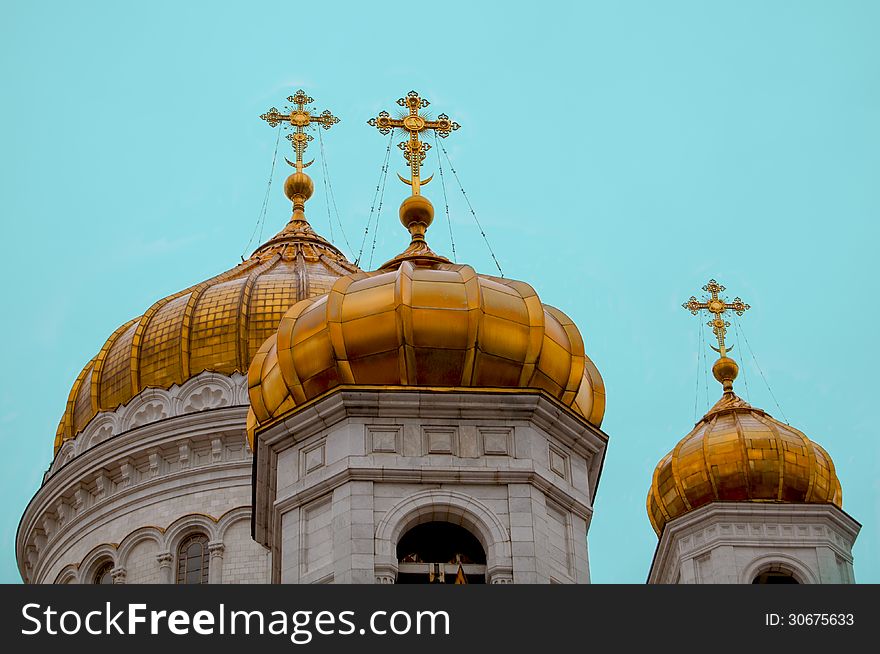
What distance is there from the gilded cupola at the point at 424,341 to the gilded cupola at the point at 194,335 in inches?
452

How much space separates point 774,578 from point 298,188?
15.4 meters

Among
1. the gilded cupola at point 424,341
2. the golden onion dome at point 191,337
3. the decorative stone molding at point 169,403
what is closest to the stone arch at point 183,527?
the decorative stone molding at point 169,403

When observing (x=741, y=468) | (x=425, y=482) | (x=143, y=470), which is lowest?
(x=425, y=482)

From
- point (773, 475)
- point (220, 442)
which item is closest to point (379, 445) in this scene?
point (773, 475)

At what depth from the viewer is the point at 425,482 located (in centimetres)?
2275

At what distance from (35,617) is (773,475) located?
14111 mm

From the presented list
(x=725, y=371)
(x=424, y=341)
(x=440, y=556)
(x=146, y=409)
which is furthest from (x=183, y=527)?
(x=440, y=556)

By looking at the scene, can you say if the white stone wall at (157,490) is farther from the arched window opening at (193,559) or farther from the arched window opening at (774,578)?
the arched window opening at (774,578)

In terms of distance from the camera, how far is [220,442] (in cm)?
3516

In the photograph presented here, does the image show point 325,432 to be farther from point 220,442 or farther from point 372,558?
point 220,442

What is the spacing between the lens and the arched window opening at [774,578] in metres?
30.8

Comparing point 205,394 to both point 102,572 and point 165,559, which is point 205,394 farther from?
point 102,572

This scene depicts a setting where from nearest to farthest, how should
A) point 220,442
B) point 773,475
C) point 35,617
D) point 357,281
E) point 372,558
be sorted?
point 35,617
point 372,558
point 357,281
point 773,475
point 220,442

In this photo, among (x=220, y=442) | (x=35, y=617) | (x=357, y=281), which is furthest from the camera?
(x=220, y=442)
